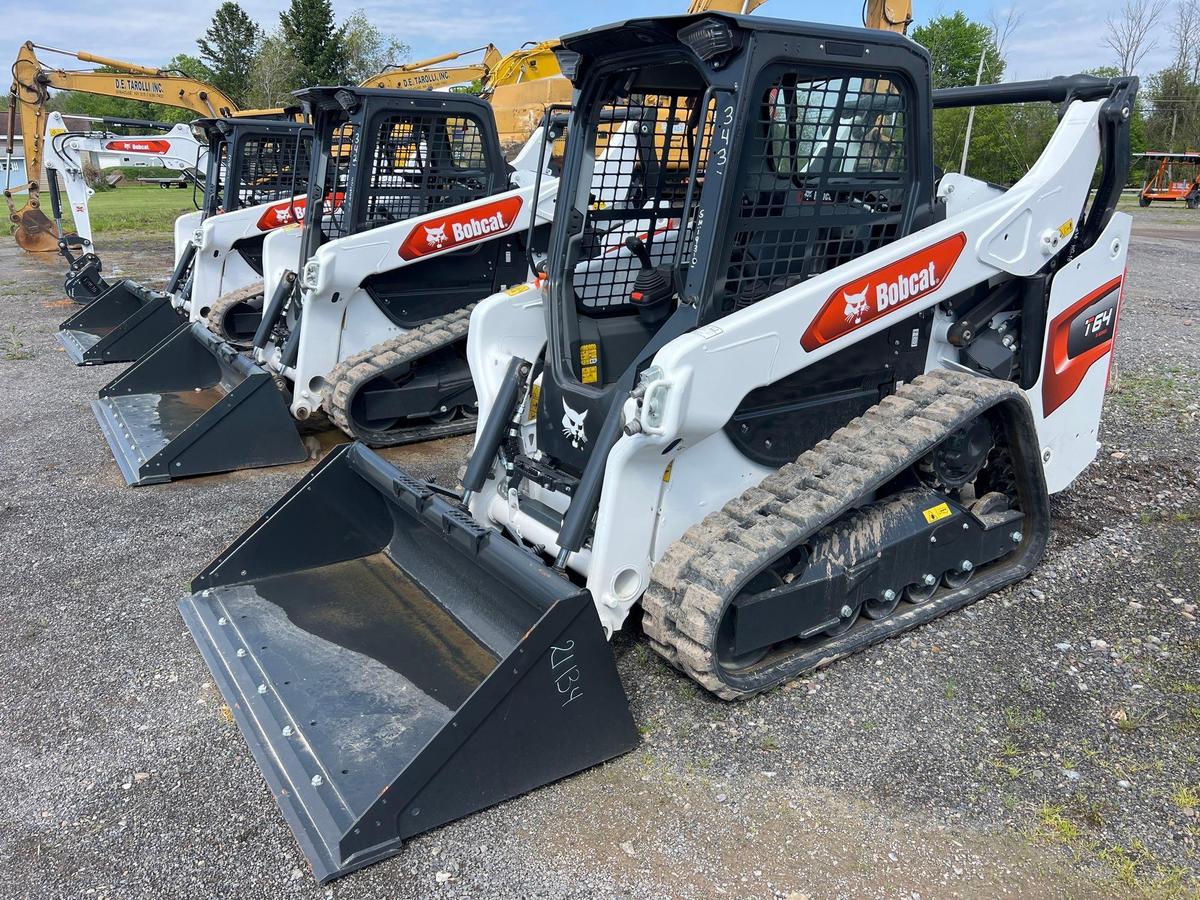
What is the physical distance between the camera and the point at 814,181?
3541mm

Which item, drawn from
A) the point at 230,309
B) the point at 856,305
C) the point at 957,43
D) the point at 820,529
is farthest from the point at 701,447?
the point at 957,43

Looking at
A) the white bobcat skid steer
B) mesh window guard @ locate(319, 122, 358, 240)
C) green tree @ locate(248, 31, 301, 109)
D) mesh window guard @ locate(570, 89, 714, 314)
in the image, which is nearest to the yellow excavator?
the white bobcat skid steer

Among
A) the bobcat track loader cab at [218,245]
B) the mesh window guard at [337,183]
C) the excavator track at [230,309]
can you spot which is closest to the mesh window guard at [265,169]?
the bobcat track loader cab at [218,245]

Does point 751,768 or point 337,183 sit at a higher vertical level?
point 337,183

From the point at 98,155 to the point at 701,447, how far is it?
1206 centimetres

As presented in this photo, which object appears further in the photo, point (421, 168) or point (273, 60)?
point (273, 60)

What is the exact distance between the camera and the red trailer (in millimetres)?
32875

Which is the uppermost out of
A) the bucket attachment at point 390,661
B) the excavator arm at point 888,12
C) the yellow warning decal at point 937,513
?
the excavator arm at point 888,12

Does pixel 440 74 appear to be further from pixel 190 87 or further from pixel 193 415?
pixel 193 415

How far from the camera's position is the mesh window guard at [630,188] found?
3.86m

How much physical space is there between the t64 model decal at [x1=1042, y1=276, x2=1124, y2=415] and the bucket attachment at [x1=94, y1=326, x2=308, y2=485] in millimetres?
4214

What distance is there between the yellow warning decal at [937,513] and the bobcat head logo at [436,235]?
4.04 m

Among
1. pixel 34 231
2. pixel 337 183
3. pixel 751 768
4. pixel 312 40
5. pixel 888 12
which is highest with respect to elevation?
pixel 312 40

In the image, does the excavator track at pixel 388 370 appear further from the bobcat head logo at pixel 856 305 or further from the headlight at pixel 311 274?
the bobcat head logo at pixel 856 305
